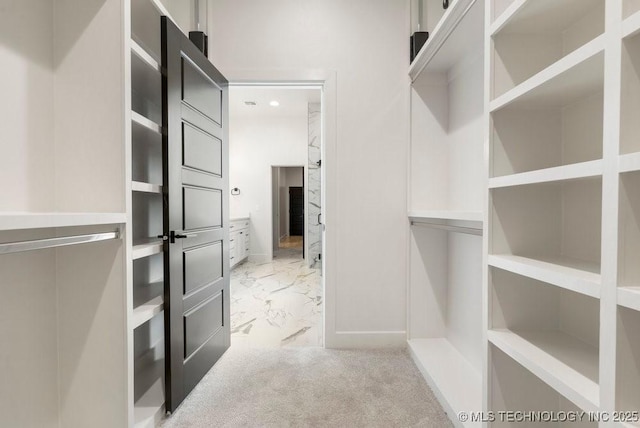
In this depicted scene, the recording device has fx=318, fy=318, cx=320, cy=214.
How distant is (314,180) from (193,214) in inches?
148

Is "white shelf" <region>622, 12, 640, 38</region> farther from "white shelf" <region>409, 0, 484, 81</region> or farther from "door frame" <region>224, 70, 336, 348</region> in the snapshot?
"door frame" <region>224, 70, 336, 348</region>

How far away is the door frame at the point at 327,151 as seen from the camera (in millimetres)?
2475

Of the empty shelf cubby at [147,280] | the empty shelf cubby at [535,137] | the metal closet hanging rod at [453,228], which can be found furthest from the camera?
the empty shelf cubby at [147,280]

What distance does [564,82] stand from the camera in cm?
101

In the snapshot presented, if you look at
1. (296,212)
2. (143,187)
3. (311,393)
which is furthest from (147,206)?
(296,212)

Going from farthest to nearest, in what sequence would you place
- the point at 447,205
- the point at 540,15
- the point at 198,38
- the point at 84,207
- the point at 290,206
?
1. the point at 290,206
2. the point at 447,205
3. the point at 198,38
4. the point at 84,207
5. the point at 540,15

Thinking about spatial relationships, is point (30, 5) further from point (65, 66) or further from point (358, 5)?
point (358, 5)

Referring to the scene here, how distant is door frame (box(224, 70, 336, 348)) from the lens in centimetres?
247

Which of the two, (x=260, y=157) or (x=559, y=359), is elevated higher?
(x=260, y=157)

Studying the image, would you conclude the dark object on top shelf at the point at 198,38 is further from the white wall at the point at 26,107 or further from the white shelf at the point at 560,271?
the white shelf at the point at 560,271

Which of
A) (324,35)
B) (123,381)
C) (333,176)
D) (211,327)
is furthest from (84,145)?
(324,35)

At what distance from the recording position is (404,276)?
2.51 metres

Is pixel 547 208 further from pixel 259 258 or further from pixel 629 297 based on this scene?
pixel 259 258

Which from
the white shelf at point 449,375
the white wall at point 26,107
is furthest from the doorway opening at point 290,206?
the white wall at point 26,107
